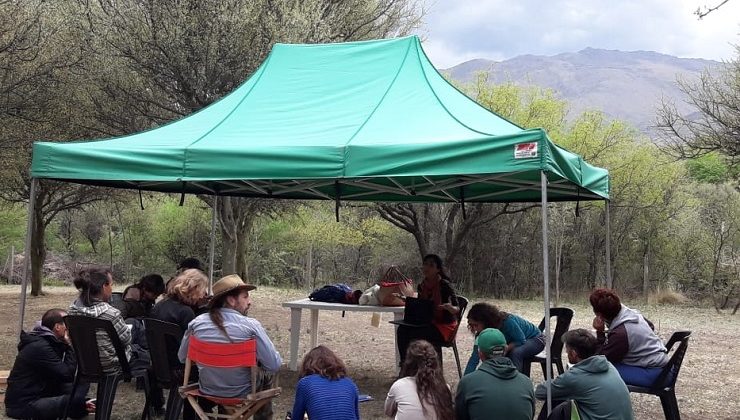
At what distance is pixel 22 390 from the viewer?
471 centimetres

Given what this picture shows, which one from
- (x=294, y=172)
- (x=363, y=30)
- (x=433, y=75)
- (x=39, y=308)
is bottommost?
(x=39, y=308)

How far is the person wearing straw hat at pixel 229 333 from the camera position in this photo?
4.05 metres

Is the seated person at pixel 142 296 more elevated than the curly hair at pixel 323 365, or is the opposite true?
the seated person at pixel 142 296

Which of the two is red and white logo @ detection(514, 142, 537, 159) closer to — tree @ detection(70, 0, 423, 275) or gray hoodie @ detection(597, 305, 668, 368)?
gray hoodie @ detection(597, 305, 668, 368)

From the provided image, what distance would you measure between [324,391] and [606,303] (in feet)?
6.94

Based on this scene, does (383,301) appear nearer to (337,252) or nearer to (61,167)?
(61,167)

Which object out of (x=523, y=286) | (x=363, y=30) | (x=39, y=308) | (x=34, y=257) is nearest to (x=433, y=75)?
(x=363, y=30)

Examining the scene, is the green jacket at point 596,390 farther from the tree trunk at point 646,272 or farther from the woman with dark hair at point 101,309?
the tree trunk at point 646,272

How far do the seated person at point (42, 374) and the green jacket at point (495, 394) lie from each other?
270cm

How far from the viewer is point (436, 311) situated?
6.23m

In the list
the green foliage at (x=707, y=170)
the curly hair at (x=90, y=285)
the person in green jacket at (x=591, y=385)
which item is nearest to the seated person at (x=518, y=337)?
the person in green jacket at (x=591, y=385)

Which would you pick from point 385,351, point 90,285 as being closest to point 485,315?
point 90,285

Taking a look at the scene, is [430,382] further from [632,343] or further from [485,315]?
[632,343]

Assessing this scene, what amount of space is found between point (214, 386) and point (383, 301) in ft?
8.63
